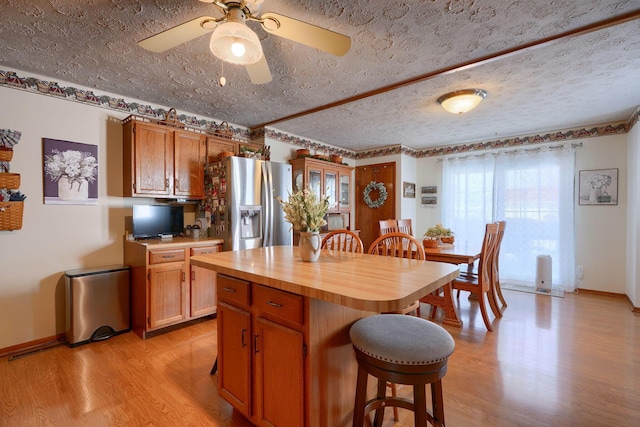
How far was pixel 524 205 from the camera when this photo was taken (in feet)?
14.9

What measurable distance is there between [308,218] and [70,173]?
2587 mm

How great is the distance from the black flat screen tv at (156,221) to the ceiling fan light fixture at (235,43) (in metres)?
2.20

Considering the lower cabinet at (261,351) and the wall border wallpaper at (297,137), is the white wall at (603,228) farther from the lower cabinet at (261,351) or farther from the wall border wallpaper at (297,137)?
the lower cabinet at (261,351)

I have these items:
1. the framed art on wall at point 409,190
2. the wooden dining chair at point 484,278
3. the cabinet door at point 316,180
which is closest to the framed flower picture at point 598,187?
the wooden dining chair at point 484,278

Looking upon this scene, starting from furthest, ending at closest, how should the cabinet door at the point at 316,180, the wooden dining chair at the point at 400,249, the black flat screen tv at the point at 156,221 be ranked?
the cabinet door at the point at 316,180 < the black flat screen tv at the point at 156,221 < the wooden dining chair at the point at 400,249

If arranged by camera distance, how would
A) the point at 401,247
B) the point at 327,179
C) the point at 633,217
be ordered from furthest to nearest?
1. the point at 327,179
2. the point at 633,217
3. the point at 401,247

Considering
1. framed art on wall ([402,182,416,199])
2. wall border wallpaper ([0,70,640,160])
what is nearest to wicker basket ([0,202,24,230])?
wall border wallpaper ([0,70,640,160])

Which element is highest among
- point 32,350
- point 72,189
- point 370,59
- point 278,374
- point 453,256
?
point 370,59

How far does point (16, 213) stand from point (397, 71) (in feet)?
11.5

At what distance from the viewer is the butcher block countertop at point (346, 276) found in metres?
1.01

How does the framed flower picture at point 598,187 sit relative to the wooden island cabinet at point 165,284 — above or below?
above

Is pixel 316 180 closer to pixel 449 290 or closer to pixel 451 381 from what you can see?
pixel 449 290

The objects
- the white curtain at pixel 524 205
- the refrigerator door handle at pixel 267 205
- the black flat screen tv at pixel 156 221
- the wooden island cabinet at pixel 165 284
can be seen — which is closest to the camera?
the wooden island cabinet at pixel 165 284

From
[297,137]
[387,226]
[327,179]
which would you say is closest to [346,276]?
[387,226]
